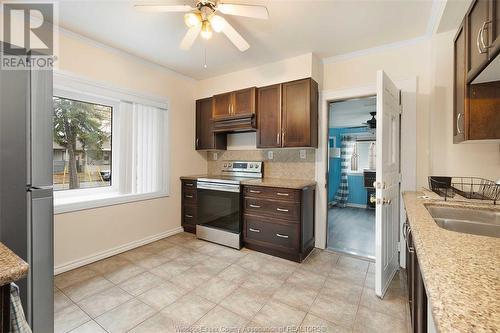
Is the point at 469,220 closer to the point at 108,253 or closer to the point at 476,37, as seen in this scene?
the point at 476,37

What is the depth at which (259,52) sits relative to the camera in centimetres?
279

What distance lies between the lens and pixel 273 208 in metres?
2.69

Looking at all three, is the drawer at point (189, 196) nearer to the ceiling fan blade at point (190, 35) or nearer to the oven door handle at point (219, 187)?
the oven door handle at point (219, 187)

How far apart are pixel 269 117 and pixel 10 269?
2.72 metres

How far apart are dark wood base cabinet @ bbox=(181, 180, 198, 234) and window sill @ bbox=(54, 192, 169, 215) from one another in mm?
545

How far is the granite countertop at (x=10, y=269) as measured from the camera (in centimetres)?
63

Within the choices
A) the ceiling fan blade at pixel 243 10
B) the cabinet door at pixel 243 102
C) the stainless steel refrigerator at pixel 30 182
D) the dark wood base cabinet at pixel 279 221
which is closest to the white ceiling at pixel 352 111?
the cabinet door at pixel 243 102

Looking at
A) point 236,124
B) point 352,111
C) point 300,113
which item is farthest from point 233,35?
point 352,111

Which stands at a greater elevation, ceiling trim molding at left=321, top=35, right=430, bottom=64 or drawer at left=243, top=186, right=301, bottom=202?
ceiling trim molding at left=321, top=35, right=430, bottom=64

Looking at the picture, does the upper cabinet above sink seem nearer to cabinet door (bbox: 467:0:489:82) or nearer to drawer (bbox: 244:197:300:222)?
cabinet door (bbox: 467:0:489:82)

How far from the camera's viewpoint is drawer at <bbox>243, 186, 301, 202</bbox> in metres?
2.56

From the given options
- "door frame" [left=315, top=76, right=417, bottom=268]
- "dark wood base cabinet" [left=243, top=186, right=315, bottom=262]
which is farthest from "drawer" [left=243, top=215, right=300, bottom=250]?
"door frame" [left=315, top=76, right=417, bottom=268]

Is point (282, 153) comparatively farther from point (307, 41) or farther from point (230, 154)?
point (307, 41)

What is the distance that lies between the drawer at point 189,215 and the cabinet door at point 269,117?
147cm
